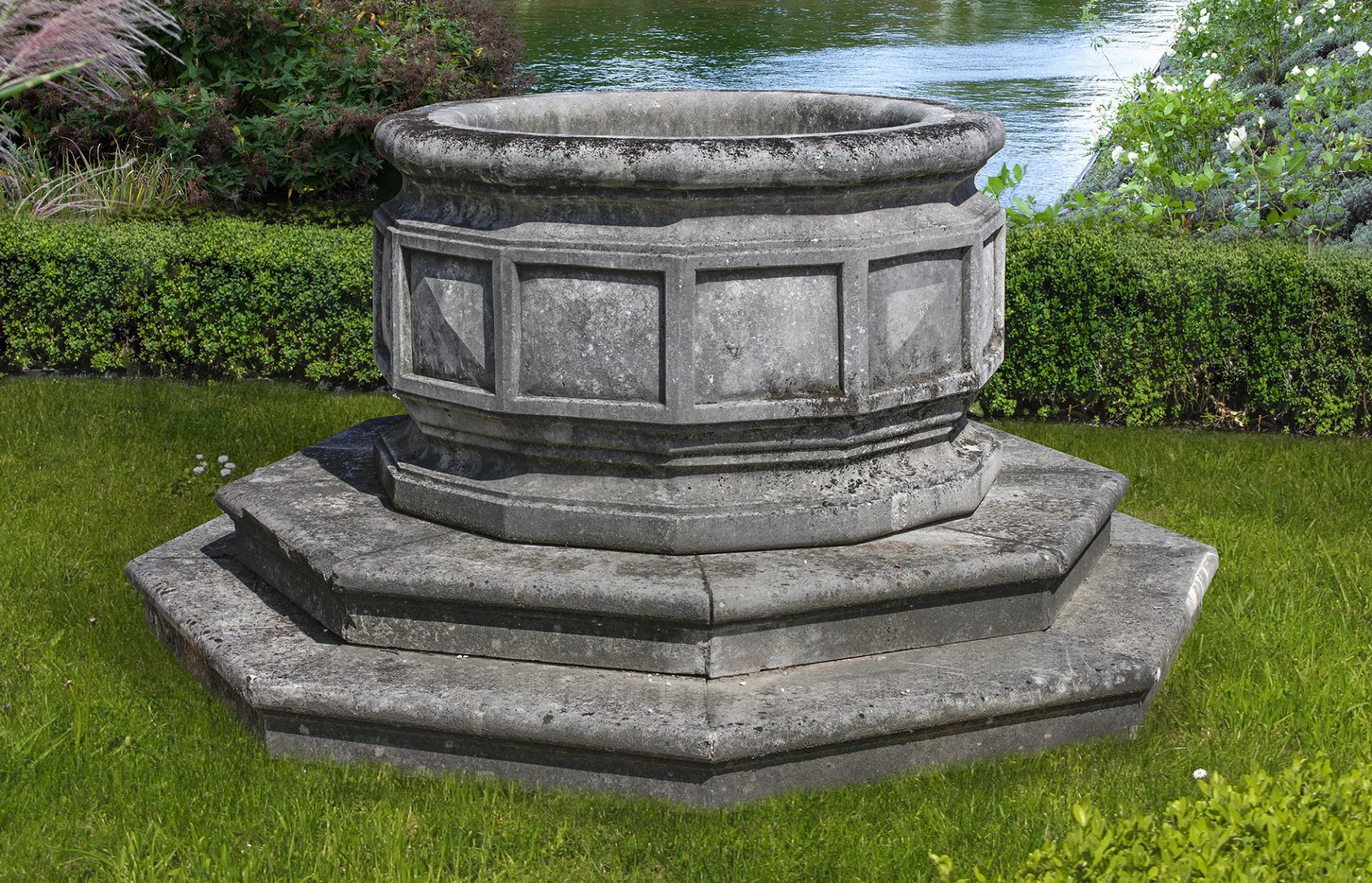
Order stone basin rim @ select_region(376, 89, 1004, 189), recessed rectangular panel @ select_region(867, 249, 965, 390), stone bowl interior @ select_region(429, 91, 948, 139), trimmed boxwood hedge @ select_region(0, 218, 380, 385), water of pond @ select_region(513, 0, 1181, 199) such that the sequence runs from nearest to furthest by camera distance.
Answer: stone basin rim @ select_region(376, 89, 1004, 189) < recessed rectangular panel @ select_region(867, 249, 965, 390) < stone bowl interior @ select_region(429, 91, 948, 139) < trimmed boxwood hedge @ select_region(0, 218, 380, 385) < water of pond @ select_region(513, 0, 1181, 199)

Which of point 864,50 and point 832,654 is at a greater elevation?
point 864,50

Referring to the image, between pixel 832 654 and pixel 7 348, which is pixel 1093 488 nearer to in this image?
pixel 832 654

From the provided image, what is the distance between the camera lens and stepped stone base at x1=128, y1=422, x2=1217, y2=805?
11.8 feet

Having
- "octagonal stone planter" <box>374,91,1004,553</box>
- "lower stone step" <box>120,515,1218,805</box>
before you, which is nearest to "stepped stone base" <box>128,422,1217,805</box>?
"lower stone step" <box>120,515,1218,805</box>

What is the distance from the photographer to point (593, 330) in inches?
152

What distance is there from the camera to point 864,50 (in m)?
16.6

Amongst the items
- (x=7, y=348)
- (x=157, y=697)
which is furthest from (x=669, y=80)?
(x=157, y=697)

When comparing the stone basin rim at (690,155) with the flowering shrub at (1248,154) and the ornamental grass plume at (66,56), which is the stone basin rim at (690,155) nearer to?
the ornamental grass plume at (66,56)

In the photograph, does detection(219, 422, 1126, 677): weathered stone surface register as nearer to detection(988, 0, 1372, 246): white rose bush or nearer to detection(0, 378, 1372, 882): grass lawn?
detection(0, 378, 1372, 882): grass lawn

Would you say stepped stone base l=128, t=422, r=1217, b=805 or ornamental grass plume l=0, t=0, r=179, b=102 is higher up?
ornamental grass plume l=0, t=0, r=179, b=102

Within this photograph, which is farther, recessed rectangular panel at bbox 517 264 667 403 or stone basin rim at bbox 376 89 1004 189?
recessed rectangular panel at bbox 517 264 667 403

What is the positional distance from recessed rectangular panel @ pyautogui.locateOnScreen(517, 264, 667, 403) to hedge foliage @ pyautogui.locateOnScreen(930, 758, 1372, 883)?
5.55 feet

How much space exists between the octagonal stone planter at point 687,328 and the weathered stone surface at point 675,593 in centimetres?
13

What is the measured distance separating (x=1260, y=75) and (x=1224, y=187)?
11.1ft
